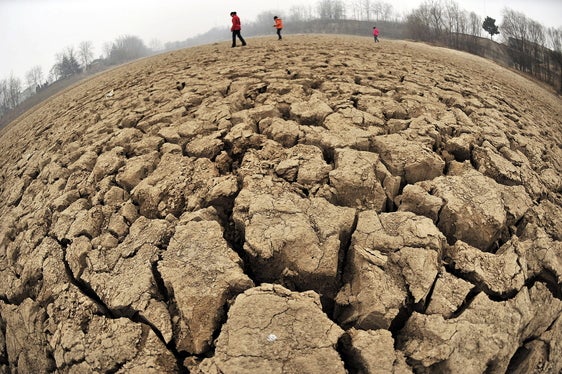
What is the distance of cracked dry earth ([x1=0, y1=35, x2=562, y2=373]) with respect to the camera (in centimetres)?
138

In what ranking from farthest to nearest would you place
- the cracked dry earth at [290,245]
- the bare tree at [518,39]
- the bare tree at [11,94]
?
1. the bare tree at [11,94]
2. the bare tree at [518,39]
3. the cracked dry earth at [290,245]

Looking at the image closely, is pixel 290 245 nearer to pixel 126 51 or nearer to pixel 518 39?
pixel 518 39

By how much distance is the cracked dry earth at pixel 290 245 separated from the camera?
1.38 metres

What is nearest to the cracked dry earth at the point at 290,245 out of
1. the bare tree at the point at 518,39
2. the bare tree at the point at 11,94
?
the bare tree at the point at 518,39

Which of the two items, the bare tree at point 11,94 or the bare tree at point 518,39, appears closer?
the bare tree at point 518,39

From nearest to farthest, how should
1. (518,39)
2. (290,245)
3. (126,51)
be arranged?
(290,245) → (518,39) → (126,51)

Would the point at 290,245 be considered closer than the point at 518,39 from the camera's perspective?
Yes

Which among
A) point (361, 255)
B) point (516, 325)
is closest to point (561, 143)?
point (516, 325)

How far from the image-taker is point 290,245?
1.60 m

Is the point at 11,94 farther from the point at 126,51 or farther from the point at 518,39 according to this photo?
the point at 518,39

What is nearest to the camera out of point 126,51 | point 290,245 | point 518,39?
point 290,245

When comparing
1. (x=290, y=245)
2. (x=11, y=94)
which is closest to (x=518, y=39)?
(x=290, y=245)

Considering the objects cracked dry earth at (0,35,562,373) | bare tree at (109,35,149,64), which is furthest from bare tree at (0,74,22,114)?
cracked dry earth at (0,35,562,373)

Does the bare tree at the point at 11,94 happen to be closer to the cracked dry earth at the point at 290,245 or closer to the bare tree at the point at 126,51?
the bare tree at the point at 126,51
